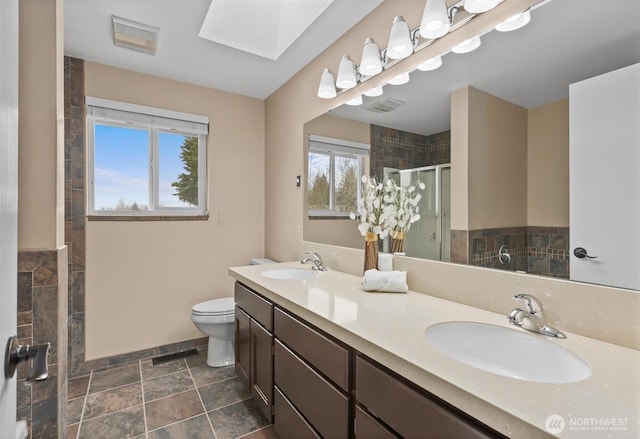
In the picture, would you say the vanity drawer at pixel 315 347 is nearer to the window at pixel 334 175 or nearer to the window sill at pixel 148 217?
the window at pixel 334 175

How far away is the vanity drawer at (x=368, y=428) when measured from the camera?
89 cm

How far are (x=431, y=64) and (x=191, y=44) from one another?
5.54 ft

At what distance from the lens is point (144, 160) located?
107 inches

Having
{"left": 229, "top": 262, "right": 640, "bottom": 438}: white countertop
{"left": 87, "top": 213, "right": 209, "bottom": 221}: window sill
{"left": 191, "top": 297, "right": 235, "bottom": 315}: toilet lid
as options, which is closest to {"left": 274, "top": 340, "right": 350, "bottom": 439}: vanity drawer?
{"left": 229, "top": 262, "right": 640, "bottom": 438}: white countertop

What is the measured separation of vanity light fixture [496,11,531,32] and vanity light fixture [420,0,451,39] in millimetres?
213

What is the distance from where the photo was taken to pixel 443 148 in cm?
146

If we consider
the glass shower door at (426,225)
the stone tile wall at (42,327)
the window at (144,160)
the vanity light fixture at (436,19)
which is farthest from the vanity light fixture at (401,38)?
the window at (144,160)

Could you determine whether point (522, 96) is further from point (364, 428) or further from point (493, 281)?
point (364, 428)

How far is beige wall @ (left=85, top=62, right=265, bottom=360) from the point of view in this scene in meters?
2.47

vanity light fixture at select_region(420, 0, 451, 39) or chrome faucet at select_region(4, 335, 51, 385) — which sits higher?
vanity light fixture at select_region(420, 0, 451, 39)

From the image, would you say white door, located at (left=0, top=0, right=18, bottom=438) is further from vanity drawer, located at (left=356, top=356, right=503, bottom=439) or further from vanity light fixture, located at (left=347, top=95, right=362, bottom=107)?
vanity light fixture, located at (left=347, top=95, right=362, bottom=107)

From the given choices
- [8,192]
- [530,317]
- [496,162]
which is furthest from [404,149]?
[8,192]

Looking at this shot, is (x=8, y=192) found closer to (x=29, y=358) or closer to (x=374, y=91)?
(x=29, y=358)

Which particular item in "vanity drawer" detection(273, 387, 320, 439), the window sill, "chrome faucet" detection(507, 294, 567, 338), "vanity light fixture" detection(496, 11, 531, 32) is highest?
"vanity light fixture" detection(496, 11, 531, 32)
